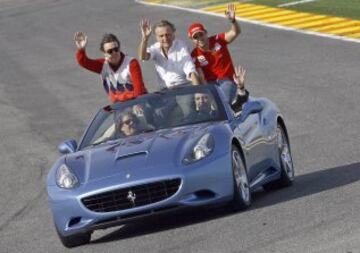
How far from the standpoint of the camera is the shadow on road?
11.8 m

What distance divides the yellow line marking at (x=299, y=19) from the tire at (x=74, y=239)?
787 inches

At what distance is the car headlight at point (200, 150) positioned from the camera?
11.4 metres

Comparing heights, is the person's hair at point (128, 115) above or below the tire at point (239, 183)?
above

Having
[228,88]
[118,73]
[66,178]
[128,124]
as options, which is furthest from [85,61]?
[66,178]

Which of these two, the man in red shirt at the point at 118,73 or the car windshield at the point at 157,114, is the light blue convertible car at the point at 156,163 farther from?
the man in red shirt at the point at 118,73

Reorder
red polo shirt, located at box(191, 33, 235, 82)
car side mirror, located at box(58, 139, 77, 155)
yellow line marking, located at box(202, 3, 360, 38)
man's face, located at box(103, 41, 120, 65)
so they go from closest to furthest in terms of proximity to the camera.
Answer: car side mirror, located at box(58, 139, 77, 155) < man's face, located at box(103, 41, 120, 65) < red polo shirt, located at box(191, 33, 235, 82) < yellow line marking, located at box(202, 3, 360, 38)

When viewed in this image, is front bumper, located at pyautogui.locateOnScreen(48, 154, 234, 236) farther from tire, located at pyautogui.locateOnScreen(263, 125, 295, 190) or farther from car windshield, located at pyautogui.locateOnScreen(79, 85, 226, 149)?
tire, located at pyautogui.locateOnScreen(263, 125, 295, 190)

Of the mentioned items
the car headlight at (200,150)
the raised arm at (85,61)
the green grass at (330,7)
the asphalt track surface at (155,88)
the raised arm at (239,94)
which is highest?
the car headlight at (200,150)

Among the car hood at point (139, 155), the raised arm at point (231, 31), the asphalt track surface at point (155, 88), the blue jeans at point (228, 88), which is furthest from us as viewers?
the raised arm at point (231, 31)

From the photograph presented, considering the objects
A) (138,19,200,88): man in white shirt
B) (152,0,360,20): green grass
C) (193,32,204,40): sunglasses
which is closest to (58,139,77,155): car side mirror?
(138,19,200,88): man in white shirt

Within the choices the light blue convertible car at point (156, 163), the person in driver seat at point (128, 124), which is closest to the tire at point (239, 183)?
the light blue convertible car at point (156, 163)

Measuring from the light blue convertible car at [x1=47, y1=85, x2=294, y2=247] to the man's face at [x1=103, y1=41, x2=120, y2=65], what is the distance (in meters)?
1.06

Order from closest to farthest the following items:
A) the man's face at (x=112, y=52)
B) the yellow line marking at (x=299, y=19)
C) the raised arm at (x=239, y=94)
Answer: the raised arm at (x=239, y=94) < the man's face at (x=112, y=52) < the yellow line marking at (x=299, y=19)

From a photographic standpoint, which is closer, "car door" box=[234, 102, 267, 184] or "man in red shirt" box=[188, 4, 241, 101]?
"car door" box=[234, 102, 267, 184]
